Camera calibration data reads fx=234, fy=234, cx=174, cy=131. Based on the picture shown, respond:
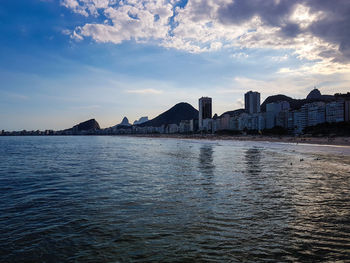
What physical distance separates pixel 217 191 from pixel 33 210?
9.28 meters

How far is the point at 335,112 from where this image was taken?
150875 mm

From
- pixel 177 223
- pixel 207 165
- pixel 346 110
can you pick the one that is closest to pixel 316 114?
pixel 346 110

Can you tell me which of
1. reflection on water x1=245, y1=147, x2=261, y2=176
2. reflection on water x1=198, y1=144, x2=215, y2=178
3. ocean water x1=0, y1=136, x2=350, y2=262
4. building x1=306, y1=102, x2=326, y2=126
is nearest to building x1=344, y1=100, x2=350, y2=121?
building x1=306, y1=102, x2=326, y2=126

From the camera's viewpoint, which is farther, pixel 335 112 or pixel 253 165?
pixel 335 112

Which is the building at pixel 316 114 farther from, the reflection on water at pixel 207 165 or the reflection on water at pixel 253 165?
the reflection on water at pixel 207 165

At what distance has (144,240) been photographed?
7.30 meters

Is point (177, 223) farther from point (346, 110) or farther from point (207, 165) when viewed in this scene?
point (346, 110)

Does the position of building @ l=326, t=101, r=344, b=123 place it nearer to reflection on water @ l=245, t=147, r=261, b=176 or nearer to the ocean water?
reflection on water @ l=245, t=147, r=261, b=176

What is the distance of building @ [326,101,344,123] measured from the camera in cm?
14675

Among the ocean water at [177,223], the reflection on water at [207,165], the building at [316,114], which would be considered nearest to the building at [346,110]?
the building at [316,114]

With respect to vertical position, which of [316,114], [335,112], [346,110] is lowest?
[316,114]

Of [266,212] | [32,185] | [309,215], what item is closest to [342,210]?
[309,215]

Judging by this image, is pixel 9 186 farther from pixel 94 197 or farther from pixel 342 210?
pixel 342 210

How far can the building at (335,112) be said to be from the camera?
14675 cm
